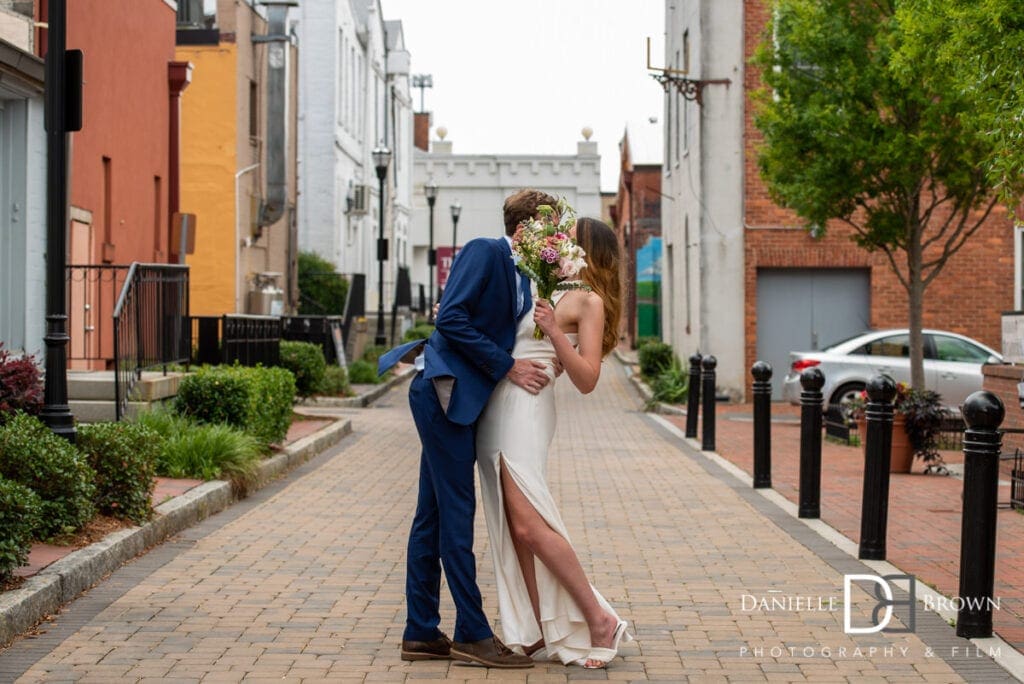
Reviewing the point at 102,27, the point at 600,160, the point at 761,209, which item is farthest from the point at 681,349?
the point at 600,160

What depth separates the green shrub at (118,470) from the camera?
916cm

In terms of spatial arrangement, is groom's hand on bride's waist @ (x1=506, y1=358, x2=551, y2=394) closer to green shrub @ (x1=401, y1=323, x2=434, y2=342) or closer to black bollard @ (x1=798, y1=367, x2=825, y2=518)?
black bollard @ (x1=798, y1=367, x2=825, y2=518)

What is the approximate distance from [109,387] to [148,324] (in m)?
0.83

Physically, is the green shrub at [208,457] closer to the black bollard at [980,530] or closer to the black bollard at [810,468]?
the black bollard at [810,468]

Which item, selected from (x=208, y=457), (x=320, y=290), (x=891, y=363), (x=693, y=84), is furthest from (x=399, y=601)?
(x=320, y=290)

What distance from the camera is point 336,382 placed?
2458 centimetres

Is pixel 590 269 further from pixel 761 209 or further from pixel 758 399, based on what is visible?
pixel 761 209

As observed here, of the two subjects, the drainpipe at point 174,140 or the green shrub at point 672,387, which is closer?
the drainpipe at point 174,140

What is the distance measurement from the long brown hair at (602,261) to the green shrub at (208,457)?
6.14m

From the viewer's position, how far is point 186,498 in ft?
34.7

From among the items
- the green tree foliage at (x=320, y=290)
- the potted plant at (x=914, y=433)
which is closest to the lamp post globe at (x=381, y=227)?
the green tree foliage at (x=320, y=290)

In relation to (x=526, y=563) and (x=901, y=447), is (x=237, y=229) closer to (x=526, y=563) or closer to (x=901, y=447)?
(x=901, y=447)

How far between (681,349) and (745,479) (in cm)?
1691

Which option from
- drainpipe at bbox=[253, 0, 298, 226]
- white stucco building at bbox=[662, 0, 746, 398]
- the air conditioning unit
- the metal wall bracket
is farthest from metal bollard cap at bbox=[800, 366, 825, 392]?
the air conditioning unit
